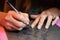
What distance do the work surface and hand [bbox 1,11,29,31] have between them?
40mm

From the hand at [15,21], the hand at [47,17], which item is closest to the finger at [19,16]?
the hand at [15,21]

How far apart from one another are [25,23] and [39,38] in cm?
14

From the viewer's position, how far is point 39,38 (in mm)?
960

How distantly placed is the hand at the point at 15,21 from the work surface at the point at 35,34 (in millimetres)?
40

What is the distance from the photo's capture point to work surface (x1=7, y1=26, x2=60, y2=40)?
37.8 inches

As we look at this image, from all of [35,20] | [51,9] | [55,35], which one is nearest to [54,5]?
[51,9]

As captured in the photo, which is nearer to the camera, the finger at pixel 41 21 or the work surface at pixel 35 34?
the work surface at pixel 35 34

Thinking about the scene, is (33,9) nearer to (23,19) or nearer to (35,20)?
(35,20)

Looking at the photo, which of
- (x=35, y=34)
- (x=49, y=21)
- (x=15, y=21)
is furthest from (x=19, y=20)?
(x=49, y=21)

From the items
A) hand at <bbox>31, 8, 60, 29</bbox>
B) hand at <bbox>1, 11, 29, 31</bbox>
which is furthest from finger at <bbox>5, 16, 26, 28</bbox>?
hand at <bbox>31, 8, 60, 29</bbox>

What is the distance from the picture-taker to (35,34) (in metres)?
1.00

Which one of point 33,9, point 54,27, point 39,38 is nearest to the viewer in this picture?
point 39,38

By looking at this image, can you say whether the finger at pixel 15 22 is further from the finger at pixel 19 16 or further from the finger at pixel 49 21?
the finger at pixel 49 21

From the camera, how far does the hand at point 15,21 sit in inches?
39.6
